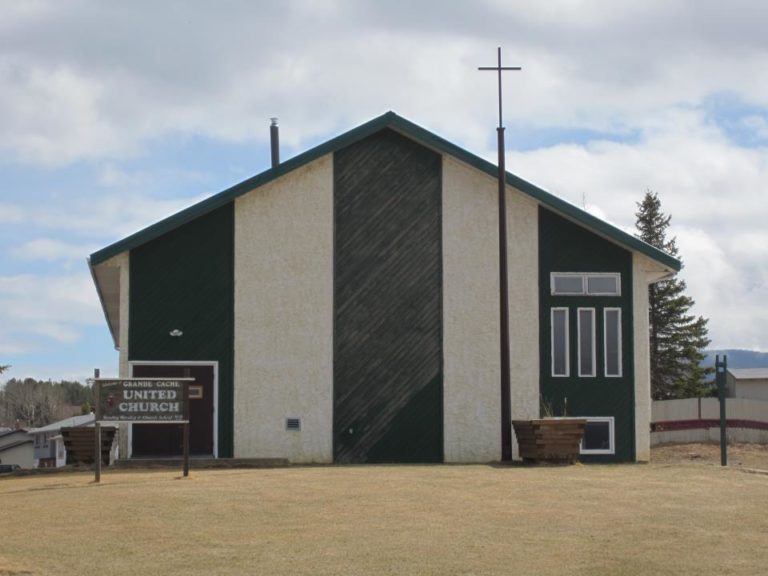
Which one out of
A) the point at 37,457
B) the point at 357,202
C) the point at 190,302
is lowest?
the point at 37,457

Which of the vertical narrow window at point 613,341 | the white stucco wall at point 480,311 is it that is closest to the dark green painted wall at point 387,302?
the white stucco wall at point 480,311

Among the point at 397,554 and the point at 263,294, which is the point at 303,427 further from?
the point at 397,554

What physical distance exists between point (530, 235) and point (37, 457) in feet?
211

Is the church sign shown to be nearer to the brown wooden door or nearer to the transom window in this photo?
the brown wooden door

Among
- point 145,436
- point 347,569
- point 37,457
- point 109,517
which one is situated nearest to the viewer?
point 347,569

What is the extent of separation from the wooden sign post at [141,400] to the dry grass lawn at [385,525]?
1.19 m

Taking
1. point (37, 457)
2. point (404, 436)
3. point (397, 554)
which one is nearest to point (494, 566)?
point (397, 554)

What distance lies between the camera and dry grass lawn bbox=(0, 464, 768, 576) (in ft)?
45.6

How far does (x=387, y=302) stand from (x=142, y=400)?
9588 millimetres

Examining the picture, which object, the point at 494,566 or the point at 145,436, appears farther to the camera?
the point at 145,436

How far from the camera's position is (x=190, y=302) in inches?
1208

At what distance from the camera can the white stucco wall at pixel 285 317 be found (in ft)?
100

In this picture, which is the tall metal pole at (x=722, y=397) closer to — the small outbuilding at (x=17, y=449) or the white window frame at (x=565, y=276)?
the white window frame at (x=565, y=276)

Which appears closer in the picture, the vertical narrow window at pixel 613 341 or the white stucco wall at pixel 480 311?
the white stucco wall at pixel 480 311
